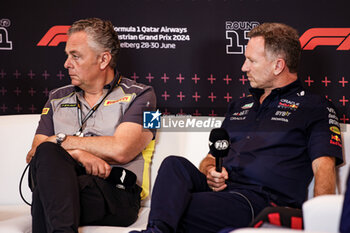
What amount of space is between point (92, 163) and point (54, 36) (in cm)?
153

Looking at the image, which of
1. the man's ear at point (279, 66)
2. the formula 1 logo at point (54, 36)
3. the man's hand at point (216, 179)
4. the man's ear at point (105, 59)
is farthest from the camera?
the formula 1 logo at point (54, 36)

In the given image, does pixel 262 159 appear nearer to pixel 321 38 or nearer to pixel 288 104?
pixel 288 104

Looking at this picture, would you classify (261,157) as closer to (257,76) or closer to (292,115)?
(292,115)

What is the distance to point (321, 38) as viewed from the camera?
3664mm

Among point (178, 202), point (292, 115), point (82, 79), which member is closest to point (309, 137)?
point (292, 115)

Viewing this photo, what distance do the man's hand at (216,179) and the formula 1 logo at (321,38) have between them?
1463mm

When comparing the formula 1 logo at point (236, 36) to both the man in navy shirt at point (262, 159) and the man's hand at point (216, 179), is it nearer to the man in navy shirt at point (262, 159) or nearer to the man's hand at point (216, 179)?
the man in navy shirt at point (262, 159)

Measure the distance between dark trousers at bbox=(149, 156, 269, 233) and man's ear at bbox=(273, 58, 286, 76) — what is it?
785 mm

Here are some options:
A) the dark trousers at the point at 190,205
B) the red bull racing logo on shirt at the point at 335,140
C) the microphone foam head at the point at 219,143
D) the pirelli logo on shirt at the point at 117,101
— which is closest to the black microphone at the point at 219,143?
the microphone foam head at the point at 219,143

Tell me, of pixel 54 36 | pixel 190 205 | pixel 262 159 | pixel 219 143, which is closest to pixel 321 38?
pixel 262 159

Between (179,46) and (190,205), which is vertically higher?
(179,46)

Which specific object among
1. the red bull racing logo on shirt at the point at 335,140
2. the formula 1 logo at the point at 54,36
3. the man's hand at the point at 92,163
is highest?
the formula 1 logo at the point at 54,36

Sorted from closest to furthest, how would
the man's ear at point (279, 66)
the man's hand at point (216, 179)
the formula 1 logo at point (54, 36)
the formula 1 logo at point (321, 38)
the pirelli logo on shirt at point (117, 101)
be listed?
the man's hand at point (216, 179) < the man's ear at point (279, 66) < the pirelli logo on shirt at point (117, 101) < the formula 1 logo at point (321, 38) < the formula 1 logo at point (54, 36)

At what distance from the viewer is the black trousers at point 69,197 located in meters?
2.39
